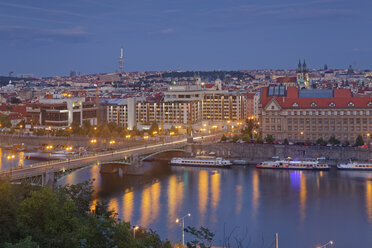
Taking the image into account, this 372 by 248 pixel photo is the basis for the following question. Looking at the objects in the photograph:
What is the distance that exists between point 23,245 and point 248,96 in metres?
28.9

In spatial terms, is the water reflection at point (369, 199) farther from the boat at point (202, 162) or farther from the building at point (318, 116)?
the building at point (318, 116)

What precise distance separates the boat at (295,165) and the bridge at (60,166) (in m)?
3.61

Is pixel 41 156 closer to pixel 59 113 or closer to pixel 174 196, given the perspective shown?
pixel 59 113

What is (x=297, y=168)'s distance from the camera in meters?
20.0

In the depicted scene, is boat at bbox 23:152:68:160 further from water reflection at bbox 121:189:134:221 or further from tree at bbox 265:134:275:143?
tree at bbox 265:134:275:143

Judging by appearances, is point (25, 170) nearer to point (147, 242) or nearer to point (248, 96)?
point (147, 242)

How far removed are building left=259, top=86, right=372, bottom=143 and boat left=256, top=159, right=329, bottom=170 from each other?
2924 mm

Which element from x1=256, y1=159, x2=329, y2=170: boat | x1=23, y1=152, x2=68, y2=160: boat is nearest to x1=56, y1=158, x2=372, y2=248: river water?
x1=256, y1=159, x2=329, y2=170: boat

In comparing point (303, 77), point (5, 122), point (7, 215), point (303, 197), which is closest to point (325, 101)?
point (303, 197)

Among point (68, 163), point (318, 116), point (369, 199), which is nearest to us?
point (369, 199)

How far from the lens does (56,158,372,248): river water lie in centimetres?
1171

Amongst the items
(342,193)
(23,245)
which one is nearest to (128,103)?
(342,193)

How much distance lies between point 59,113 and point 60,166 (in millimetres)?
14510

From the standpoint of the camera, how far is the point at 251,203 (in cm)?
1433
